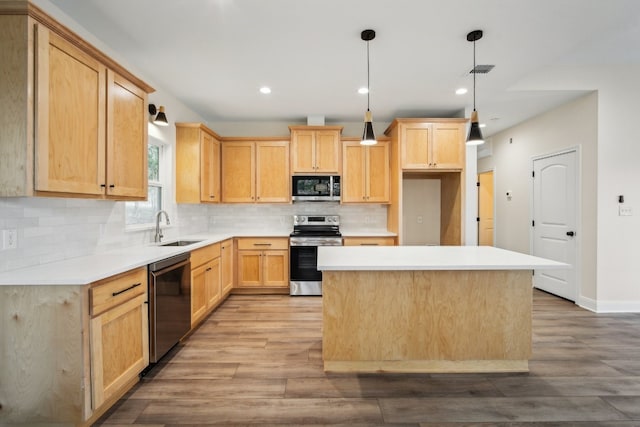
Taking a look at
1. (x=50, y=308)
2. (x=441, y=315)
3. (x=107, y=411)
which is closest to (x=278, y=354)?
(x=107, y=411)

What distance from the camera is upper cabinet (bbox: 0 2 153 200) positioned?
5.05ft

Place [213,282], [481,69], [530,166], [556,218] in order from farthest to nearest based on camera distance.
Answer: [530,166]
[556,218]
[213,282]
[481,69]

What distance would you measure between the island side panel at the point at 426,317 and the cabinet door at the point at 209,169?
2501 mm

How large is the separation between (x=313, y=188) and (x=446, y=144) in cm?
197

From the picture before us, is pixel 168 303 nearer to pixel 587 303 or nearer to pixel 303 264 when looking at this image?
pixel 303 264

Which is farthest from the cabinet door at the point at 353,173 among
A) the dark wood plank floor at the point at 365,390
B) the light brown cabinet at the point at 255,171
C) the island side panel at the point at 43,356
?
the island side panel at the point at 43,356

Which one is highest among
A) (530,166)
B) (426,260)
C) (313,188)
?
(530,166)

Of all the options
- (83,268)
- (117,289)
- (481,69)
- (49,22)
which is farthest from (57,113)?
(481,69)

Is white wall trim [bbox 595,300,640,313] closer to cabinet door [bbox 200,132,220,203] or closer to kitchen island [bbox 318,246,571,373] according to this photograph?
kitchen island [bbox 318,246,571,373]

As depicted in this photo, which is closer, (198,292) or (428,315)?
(428,315)

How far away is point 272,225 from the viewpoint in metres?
4.77

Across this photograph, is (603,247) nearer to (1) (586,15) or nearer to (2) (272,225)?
(1) (586,15)

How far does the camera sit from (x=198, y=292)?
301 cm

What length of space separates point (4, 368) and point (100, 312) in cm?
52
